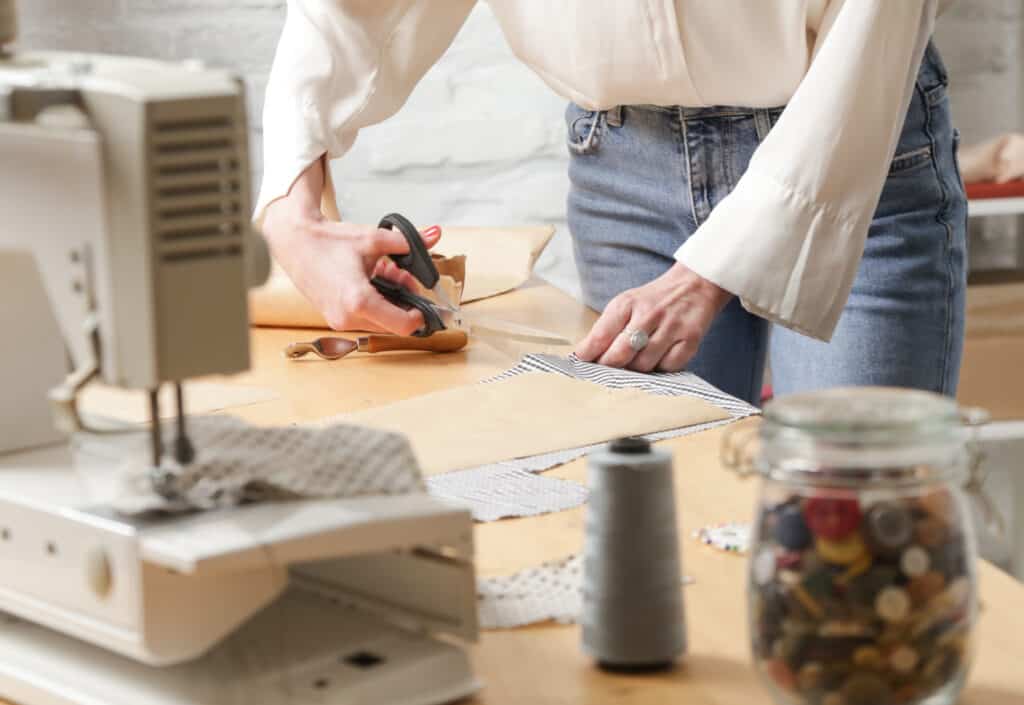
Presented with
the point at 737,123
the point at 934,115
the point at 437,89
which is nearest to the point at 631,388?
the point at 737,123

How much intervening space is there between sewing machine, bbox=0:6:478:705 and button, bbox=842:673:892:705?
7.2 inches

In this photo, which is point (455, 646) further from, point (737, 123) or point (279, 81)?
point (279, 81)

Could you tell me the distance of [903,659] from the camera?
2.07 ft

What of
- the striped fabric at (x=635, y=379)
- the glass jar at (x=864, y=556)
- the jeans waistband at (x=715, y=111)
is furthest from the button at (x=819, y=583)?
the jeans waistband at (x=715, y=111)

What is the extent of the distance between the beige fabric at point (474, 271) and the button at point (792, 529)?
1057 millimetres

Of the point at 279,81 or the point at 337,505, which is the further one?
the point at 279,81

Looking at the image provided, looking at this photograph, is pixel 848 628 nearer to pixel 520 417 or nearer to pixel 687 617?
pixel 687 617

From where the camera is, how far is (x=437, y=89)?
2.66 m

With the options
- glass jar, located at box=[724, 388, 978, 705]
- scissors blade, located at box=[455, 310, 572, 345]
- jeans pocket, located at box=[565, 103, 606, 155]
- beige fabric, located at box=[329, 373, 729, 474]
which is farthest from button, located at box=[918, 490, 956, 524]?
jeans pocket, located at box=[565, 103, 606, 155]

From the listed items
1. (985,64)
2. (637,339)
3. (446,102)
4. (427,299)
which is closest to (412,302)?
(427,299)

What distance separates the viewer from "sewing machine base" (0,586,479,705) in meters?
0.70

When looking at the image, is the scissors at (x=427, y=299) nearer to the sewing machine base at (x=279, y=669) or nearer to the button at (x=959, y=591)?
the sewing machine base at (x=279, y=669)

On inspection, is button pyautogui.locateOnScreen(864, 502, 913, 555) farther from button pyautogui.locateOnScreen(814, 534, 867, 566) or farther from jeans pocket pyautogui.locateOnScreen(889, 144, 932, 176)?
jeans pocket pyautogui.locateOnScreen(889, 144, 932, 176)

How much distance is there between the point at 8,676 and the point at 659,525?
332mm
